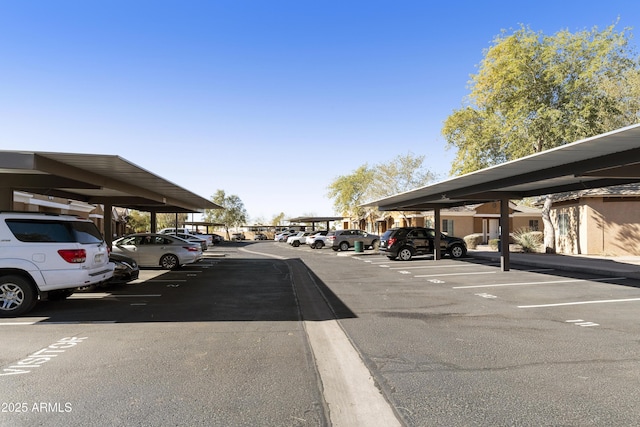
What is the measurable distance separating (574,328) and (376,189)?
44.9m

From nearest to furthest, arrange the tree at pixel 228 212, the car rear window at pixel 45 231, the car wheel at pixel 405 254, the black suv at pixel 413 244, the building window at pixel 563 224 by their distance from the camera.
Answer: the car rear window at pixel 45 231 < the black suv at pixel 413 244 < the car wheel at pixel 405 254 < the building window at pixel 563 224 < the tree at pixel 228 212

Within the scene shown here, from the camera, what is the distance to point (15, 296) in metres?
8.06

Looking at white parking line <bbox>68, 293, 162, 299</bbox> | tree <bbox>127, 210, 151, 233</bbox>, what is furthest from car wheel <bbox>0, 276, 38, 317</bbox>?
tree <bbox>127, 210, 151, 233</bbox>

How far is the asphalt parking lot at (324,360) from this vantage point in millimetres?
3959

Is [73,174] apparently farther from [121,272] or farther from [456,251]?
[456,251]

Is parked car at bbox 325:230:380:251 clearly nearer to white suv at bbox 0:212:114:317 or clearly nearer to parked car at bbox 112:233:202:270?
parked car at bbox 112:233:202:270

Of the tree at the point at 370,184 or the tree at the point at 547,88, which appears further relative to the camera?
the tree at the point at 370,184

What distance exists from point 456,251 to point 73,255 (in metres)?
18.9

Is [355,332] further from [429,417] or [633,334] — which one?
[633,334]

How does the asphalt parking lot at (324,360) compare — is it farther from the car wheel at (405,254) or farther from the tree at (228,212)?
the tree at (228,212)

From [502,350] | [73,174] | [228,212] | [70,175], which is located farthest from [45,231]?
[228,212]

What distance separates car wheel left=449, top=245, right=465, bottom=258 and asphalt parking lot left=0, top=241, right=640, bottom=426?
1223 centimetres

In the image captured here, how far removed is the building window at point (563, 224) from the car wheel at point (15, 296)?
26.5 meters

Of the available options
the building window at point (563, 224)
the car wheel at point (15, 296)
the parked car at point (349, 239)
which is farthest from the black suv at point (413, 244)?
the car wheel at point (15, 296)
